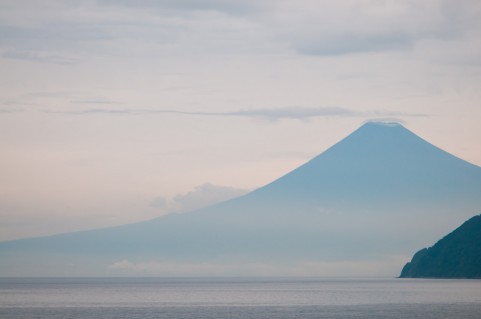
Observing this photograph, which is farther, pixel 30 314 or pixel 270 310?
pixel 270 310

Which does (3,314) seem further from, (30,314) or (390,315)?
(390,315)

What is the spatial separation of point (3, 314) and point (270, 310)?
3176 centimetres

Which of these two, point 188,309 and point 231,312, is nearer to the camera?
point 231,312

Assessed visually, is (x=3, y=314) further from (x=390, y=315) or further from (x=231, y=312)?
(x=390, y=315)

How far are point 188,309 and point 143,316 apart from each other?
16303 mm

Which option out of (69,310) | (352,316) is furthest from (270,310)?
(69,310)

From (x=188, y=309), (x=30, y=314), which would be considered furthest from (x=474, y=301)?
(x=30, y=314)

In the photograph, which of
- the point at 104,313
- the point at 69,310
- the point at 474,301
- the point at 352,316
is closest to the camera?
the point at 352,316

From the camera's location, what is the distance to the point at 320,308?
114125 millimetres

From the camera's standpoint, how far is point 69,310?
364 ft

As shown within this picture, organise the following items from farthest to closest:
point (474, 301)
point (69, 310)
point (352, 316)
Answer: point (474, 301)
point (69, 310)
point (352, 316)

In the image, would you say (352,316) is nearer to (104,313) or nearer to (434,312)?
(434,312)

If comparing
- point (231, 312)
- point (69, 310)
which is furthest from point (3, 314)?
point (231, 312)

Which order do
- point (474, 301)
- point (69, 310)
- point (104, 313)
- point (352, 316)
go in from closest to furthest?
point (352, 316) → point (104, 313) → point (69, 310) → point (474, 301)
